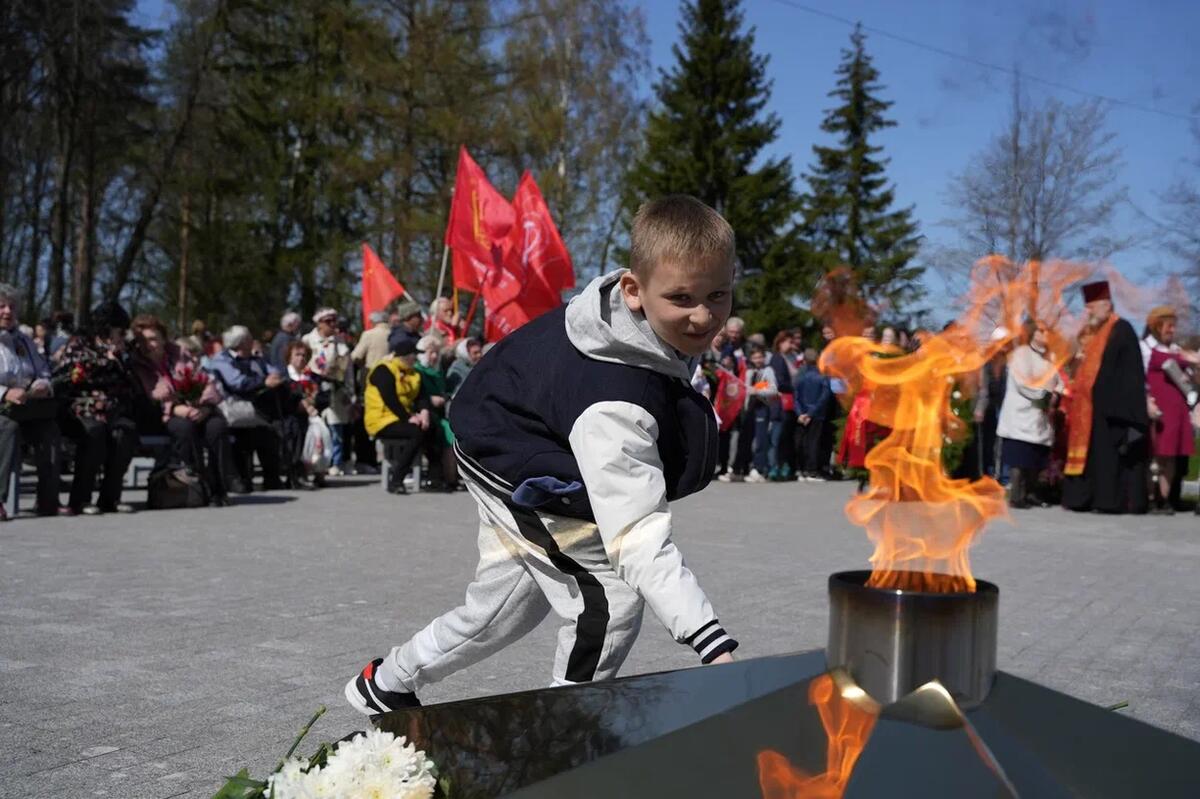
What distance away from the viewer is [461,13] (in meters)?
30.6

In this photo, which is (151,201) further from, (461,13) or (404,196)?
(461,13)

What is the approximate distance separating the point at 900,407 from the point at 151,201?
2971 centimetres

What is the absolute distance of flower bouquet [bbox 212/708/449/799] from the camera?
74.5 inches

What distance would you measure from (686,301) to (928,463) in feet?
2.83

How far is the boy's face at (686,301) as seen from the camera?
2.71m

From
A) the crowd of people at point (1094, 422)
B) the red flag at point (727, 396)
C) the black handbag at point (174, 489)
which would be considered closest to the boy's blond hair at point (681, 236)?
the crowd of people at point (1094, 422)

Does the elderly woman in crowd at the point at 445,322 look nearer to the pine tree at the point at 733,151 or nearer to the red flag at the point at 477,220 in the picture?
the red flag at the point at 477,220

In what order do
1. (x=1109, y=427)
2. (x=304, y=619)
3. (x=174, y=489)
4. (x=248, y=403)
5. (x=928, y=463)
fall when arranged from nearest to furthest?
1. (x=928, y=463)
2. (x=304, y=619)
3. (x=174, y=489)
4. (x=248, y=403)
5. (x=1109, y=427)

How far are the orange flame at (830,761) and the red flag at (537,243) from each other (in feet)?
48.8

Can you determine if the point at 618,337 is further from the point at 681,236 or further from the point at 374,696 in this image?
the point at 374,696

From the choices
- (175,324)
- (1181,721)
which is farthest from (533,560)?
(175,324)

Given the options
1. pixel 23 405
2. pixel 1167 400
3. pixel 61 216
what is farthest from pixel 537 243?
pixel 61 216

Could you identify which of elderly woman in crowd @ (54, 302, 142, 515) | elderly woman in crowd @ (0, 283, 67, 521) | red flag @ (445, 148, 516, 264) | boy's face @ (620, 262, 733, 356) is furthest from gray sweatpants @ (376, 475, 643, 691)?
red flag @ (445, 148, 516, 264)

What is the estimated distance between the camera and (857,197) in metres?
42.9
